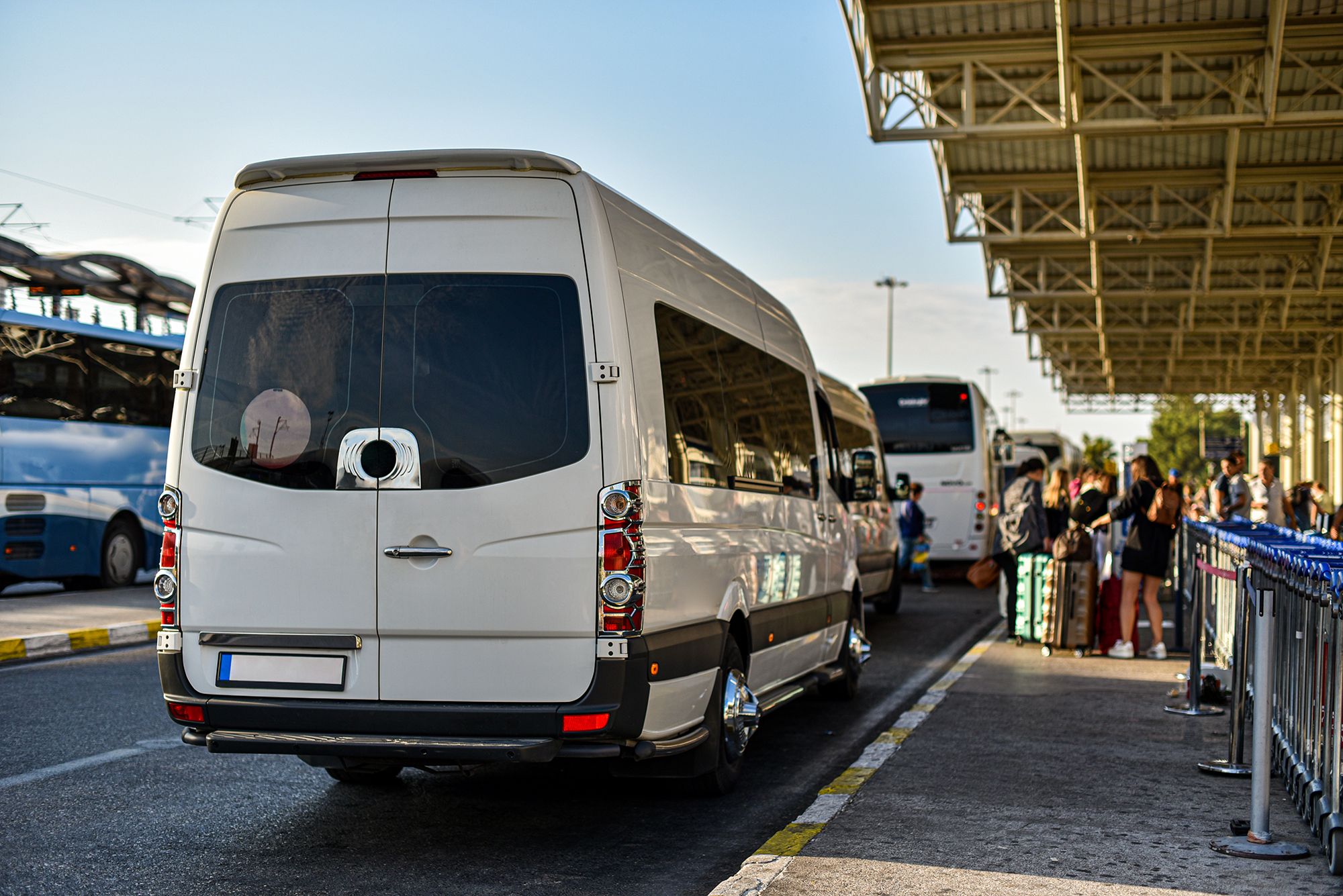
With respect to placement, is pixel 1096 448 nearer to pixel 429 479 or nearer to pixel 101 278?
pixel 101 278

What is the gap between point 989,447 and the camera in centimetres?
2302

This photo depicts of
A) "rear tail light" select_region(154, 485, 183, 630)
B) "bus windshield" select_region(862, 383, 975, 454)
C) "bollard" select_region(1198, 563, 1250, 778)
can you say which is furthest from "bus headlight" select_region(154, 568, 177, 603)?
"bus windshield" select_region(862, 383, 975, 454)

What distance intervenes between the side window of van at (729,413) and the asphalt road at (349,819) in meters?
1.46

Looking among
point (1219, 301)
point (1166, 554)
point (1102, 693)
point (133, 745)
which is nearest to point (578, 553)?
point (133, 745)

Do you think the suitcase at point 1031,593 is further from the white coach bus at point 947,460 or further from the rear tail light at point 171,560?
the rear tail light at point 171,560

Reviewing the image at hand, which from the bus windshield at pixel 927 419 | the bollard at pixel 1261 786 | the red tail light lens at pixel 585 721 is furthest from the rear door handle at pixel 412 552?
the bus windshield at pixel 927 419

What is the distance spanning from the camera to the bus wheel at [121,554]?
18500 millimetres

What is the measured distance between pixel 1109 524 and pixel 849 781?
6.73 metres

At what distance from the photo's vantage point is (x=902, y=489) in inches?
719

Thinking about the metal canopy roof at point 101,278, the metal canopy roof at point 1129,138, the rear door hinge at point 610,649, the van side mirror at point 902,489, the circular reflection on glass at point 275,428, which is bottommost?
the rear door hinge at point 610,649

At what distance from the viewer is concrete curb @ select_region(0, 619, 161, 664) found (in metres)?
11.6

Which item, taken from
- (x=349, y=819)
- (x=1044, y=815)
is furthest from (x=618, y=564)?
(x=1044, y=815)

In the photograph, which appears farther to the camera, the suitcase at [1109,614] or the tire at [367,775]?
the suitcase at [1109,614]

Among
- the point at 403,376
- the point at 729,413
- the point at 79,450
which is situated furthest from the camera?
the point at 79,450
